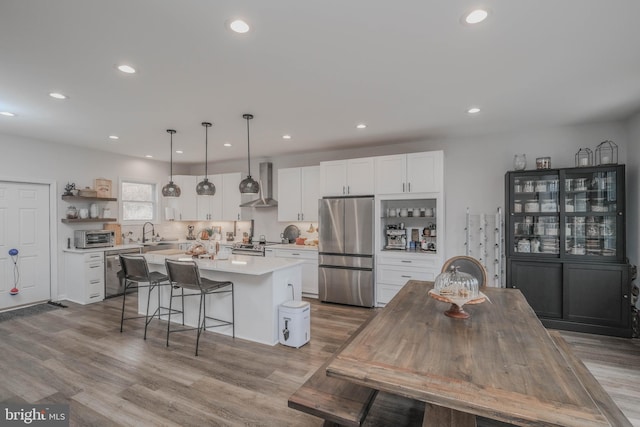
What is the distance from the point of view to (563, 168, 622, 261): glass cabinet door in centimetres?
382

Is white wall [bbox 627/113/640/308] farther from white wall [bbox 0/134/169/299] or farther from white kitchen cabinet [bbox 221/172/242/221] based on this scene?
white wall [bbox 0/134/169/299]

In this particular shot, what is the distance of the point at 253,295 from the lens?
11.8 feet

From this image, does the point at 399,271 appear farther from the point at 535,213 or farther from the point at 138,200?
the point at 138,200

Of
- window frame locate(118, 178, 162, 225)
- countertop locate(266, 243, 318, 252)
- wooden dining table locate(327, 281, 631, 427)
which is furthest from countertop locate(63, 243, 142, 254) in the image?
wooden dining table locate(327, 281, 631, 427)

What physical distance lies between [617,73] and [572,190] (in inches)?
71.4

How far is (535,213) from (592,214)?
594 mm

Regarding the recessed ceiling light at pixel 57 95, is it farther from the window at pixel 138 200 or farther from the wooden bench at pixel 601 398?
the wooden bench at pixel 601 398

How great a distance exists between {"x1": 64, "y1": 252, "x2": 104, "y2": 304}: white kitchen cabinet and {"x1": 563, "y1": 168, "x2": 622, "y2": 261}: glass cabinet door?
703cm

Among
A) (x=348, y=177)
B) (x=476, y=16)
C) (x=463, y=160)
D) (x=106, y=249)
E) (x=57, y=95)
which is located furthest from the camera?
(x=106, y=249)

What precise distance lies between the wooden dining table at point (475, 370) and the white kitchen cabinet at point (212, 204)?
538 cm

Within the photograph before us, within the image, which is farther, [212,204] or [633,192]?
[212,204]

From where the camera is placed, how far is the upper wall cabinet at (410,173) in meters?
4.55

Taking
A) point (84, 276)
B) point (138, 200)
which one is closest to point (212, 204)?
point (138, 200)

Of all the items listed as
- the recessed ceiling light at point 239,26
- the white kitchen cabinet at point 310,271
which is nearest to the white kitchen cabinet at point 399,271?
the white kitchen cabinet at point 310,271
